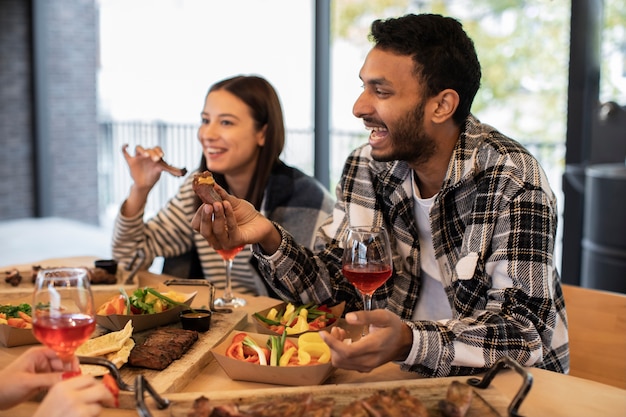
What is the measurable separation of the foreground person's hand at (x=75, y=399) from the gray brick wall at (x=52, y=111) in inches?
296

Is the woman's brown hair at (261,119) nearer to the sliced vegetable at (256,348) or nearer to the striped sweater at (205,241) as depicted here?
the striped sweater at (205,241)

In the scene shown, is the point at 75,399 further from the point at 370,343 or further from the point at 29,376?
the point at 370,343

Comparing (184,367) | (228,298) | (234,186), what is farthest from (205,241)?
(184,367)

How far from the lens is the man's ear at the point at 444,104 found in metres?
1.98

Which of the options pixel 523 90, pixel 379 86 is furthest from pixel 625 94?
pixel 523 90

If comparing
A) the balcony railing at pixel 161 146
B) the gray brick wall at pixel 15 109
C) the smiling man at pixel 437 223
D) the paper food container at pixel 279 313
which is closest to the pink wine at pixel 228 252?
the smiling man at pixel 437 223

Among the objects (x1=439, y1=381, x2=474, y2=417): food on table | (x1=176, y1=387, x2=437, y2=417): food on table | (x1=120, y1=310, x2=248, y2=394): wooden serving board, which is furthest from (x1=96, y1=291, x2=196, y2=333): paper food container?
(x1=439, y1=381, x2=474, y2=417): food on table

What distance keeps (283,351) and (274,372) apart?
80mm

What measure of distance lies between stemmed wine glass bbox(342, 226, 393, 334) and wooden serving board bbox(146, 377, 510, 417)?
10.7 inches

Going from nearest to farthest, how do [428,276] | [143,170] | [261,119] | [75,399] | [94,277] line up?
1. [75,399]
2. [428,276]
3. [94,277]
4. [143,170]
5. [261,119]

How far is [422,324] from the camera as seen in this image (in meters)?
1.63

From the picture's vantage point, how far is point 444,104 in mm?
1990

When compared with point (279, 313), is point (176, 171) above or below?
above

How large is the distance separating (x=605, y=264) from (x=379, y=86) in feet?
6.59
